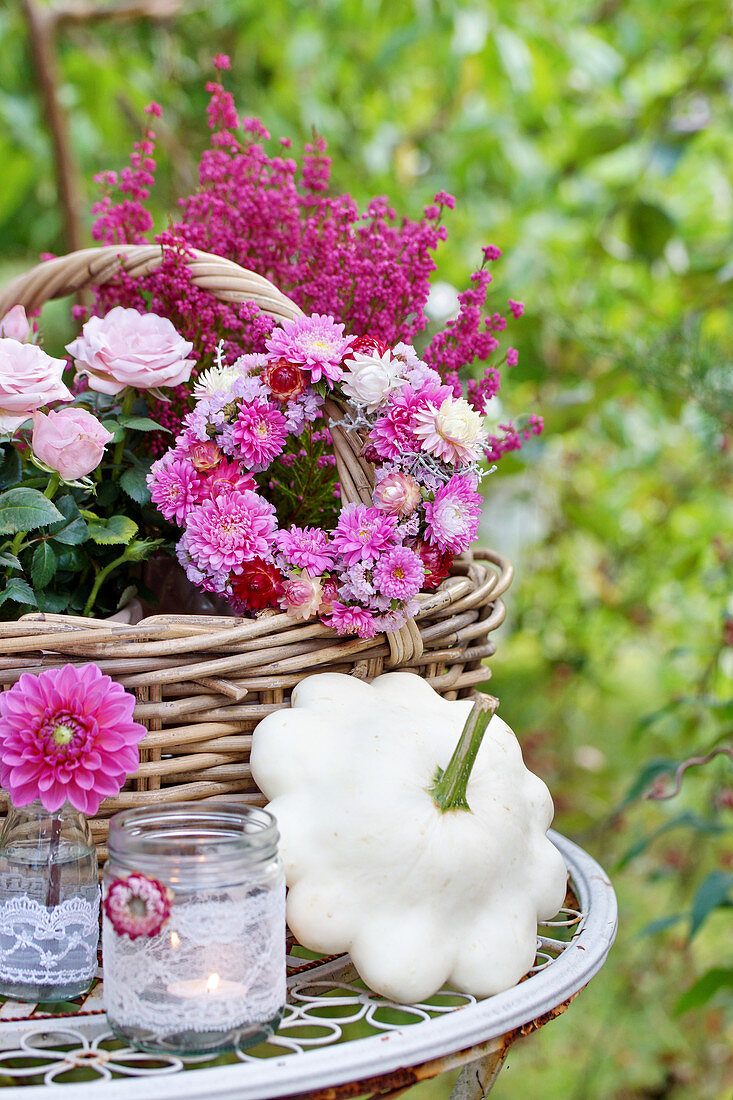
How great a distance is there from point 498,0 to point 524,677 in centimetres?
128

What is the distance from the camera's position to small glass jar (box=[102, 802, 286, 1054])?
1.58ft

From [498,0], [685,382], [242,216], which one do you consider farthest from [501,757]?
[498,0]

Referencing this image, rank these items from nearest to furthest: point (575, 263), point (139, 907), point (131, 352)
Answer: point (139, 907) → point (131, 352) → point (575, 263)

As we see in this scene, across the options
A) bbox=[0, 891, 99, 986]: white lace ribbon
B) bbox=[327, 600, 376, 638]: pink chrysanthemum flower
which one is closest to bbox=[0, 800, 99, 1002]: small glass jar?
bbox=[0, 891, 99, 986]: white lace ribbon

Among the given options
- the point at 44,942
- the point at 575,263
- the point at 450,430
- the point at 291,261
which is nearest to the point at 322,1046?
the point at 44,942

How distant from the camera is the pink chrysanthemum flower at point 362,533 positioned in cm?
64

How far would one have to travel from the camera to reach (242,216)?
860 millimetres

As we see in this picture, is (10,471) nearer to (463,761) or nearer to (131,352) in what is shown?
(131,352)

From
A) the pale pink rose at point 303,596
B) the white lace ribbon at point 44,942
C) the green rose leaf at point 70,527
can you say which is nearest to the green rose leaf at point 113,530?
the green rose leaf at point 70,527

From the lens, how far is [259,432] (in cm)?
66

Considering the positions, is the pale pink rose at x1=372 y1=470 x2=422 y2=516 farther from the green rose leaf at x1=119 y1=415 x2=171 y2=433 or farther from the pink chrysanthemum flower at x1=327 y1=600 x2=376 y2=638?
the green rose leaf at x1=119 y1=415 x2=171 y2=433

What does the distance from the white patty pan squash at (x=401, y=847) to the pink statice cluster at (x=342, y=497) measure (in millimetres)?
75

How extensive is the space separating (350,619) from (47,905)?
0.26 meters

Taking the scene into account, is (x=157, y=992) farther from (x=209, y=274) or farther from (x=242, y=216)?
(x=242, y=216)
